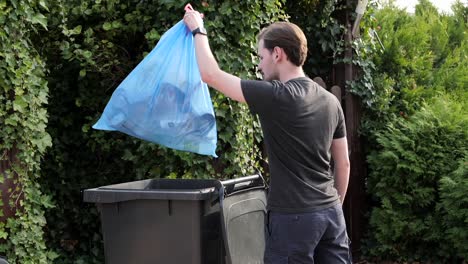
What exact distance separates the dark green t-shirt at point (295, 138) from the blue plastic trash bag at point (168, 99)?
2.43ft

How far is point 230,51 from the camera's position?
458 cm

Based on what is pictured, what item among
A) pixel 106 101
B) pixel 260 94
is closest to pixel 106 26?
pixel 106 101

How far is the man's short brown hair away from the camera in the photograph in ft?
8.92

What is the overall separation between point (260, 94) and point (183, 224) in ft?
2.90

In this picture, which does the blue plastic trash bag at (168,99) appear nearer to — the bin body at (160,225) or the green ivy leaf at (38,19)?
the bin body at (160,225)

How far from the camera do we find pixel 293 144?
2656mm

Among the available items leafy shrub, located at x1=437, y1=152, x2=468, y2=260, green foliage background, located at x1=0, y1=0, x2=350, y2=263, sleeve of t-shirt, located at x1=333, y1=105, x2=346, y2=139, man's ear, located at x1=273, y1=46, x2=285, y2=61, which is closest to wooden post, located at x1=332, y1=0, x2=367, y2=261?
leafy shrub, located at x1=437, y1=152, x2=468, y2=260

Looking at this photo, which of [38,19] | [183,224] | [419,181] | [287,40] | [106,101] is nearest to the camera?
[287,40]

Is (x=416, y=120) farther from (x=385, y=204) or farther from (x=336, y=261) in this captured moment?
(x=336, y=261)

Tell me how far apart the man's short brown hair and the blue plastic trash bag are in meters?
0.68

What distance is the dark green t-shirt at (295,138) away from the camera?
2615 mm

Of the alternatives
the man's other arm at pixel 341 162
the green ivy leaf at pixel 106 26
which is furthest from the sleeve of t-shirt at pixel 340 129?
the green ivy leaf at pixel 106 26

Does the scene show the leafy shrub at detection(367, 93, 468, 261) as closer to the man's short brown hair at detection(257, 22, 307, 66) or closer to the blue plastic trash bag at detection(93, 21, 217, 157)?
the blue plastic trash bag at detection(93, 21, 217, 157)

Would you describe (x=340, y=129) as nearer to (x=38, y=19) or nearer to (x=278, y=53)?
(x=278, y=53)
